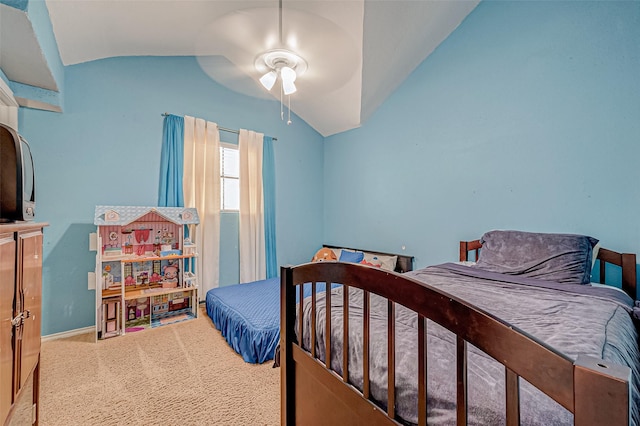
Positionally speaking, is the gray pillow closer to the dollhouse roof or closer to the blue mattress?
the blue mattress

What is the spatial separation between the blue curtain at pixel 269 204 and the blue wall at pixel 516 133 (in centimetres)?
139

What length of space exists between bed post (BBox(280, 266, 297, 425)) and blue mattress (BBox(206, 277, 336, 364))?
818 millimetres

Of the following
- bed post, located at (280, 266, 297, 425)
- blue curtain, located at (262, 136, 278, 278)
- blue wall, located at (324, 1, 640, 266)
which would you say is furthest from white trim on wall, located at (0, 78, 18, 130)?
blue wall, located at (324, 1, 640, 266)

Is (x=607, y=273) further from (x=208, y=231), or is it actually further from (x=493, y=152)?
(x=208, y=231)

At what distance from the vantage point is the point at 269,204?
3.84 m

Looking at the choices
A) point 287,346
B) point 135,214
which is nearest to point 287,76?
point 135,214

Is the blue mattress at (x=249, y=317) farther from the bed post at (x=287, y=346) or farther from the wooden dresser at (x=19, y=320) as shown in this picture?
the wooden dresser at (x=19, y=320)

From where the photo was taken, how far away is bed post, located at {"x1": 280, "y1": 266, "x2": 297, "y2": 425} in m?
1.31

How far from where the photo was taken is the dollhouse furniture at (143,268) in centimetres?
256

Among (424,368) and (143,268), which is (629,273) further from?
(143,268)

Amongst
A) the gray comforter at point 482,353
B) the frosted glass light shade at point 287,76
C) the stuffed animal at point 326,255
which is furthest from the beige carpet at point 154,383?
the frosted glass light shade at point 287,76

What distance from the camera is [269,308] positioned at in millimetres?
2477

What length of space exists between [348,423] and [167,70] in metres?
3.67

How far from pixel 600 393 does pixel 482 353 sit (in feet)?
1.64
